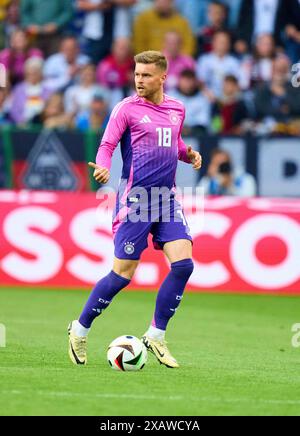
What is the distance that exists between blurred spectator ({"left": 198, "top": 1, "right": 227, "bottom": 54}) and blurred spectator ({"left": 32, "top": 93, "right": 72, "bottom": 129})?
2.75 meters

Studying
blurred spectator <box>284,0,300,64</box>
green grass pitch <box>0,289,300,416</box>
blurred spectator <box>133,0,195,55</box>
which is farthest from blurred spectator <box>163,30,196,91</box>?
green grass pitch <box>0,289,300,416</box>

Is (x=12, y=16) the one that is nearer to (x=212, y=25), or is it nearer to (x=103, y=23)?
(x=103, y=23)

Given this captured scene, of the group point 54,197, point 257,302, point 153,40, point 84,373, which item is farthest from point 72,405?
point 153,40

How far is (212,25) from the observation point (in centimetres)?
1914

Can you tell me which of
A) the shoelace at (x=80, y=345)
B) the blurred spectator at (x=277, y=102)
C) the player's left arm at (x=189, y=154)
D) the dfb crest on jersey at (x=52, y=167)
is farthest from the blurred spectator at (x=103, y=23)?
the shoelace at (x=80, y=345)

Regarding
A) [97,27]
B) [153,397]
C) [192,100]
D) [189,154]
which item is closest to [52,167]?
[192,100]

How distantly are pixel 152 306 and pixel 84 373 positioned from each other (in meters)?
5.25

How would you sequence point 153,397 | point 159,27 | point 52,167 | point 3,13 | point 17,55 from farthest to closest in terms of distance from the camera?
1. point 3,13
2. point 17,55
3. point 159,27
4. point 52,167
5. point 153,397

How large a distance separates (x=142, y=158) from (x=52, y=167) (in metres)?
8.47

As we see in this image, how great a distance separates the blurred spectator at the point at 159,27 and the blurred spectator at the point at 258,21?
0.87 m

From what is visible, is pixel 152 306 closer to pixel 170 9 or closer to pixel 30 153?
pixel 30 153

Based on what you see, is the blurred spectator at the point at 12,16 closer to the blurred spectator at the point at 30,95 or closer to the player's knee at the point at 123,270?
the blurred spectator at the point at 30,95

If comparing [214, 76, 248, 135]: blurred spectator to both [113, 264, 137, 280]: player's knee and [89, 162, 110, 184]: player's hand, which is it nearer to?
[113, 264, 137, 280]: player's knee

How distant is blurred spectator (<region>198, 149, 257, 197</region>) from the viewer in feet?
53.8
